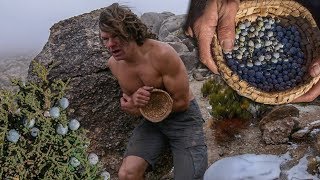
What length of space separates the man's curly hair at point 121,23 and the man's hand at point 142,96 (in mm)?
328

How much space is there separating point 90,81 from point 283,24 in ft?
5.96

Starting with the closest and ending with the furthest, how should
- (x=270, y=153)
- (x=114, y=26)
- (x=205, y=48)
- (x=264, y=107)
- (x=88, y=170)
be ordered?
(x=88, y=170), (x=114, y=26), (x=205, y=48), (x=270, y=153), (x=264, y=107)

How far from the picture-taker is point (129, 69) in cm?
369

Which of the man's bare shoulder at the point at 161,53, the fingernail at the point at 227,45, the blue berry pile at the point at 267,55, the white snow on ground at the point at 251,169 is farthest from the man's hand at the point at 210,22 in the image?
the man's bare shoulder at the point at 161,53

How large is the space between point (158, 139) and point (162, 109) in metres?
0.35

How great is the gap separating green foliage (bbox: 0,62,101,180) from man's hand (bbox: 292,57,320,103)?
2.90 m

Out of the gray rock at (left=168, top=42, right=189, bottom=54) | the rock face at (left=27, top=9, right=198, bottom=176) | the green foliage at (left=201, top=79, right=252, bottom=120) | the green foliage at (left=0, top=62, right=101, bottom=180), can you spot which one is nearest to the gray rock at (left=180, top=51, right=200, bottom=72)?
the gray rock at (left=168, top=42, right=189, bottom=54)

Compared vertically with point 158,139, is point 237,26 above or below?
above

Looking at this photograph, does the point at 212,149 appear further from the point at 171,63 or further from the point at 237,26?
the point at 171,63

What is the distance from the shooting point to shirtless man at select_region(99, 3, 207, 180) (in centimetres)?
338

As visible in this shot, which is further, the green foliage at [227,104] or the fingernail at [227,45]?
the green foliage at [227,104]

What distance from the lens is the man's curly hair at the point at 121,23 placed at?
329cm

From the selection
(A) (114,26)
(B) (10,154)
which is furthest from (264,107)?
(B) (10,154)

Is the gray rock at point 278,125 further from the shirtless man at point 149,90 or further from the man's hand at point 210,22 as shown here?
the shirtless man at point 149,90
